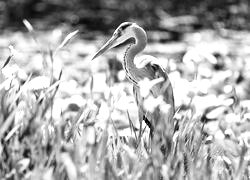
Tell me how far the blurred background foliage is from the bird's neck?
792cm

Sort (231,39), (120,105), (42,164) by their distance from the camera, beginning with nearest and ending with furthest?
(42,164)
(120,105)
(231,39)

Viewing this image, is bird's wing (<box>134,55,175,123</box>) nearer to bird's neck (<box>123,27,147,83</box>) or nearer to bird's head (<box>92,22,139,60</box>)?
bird's neck (<box>123,27,147,83</box>)

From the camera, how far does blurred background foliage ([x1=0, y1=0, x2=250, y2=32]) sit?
1316 cm

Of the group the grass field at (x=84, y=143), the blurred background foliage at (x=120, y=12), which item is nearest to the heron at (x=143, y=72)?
the grass field at (x=84, y=143)

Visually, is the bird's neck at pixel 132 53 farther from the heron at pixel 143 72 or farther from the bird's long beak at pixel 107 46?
the bird's long beak at pixel 107 46

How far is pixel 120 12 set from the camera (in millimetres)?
13867

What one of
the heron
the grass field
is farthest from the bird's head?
the grass field

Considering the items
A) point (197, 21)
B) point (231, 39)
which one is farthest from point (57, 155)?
point (197, 21)

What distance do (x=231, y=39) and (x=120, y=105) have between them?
786 cm

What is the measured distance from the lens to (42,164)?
11.1 ft

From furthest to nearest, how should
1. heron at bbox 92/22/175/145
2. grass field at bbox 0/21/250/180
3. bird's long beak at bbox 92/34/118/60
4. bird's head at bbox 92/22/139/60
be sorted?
bird's long beak at bbox 92/34/118/60 < bird's head at bbox 92/22/139/60 < heron at bbox 92/22/175/145 < grass field at bbox 0/21/250/180

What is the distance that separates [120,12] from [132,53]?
920 cm

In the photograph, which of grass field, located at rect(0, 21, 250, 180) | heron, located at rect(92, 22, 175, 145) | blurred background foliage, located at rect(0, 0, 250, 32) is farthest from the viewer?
blurred background foliage, located at rect(0, 0, 250, 32)

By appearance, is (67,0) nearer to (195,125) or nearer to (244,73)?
(244,73)
